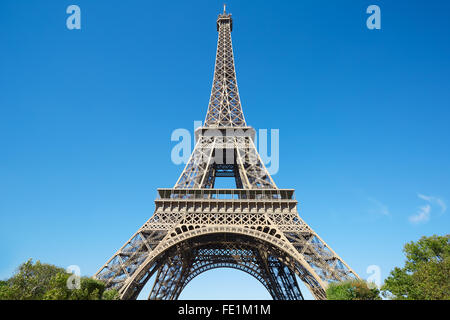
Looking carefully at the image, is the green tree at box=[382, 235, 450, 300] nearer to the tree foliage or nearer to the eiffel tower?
the eiffel tower

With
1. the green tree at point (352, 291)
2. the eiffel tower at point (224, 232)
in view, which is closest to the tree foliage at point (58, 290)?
the eiffel tower at point (224, 232)

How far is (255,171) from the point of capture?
74.3 feet

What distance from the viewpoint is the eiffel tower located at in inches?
641

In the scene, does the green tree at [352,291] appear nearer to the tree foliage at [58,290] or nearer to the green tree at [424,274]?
the green tree at [424,274]

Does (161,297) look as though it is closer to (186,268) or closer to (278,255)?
(186,268)

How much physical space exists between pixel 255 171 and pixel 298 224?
6.34 m

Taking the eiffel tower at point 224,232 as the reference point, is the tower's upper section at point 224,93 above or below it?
above

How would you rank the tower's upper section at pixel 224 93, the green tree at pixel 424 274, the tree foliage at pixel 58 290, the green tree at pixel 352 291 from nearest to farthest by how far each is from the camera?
the tree foliage at pixel 58 290
the green tree at pixel 352 291
the green tree at pixel 424 274
the tower's upper section at pixel 224 93

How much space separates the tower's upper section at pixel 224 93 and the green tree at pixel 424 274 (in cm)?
1867

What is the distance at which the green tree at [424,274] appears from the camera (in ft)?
50.3

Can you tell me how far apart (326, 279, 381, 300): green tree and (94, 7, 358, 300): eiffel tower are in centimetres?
126

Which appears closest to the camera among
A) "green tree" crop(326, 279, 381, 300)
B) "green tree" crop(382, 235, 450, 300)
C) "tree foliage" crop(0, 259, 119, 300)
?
"tree foliage" crop(0, 259, 119, 300)

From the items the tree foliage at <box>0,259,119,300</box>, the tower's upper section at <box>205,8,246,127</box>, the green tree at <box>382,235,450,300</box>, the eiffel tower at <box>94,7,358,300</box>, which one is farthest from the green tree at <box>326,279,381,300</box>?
the tower's upper section at <box>205,8,246,127</box>
